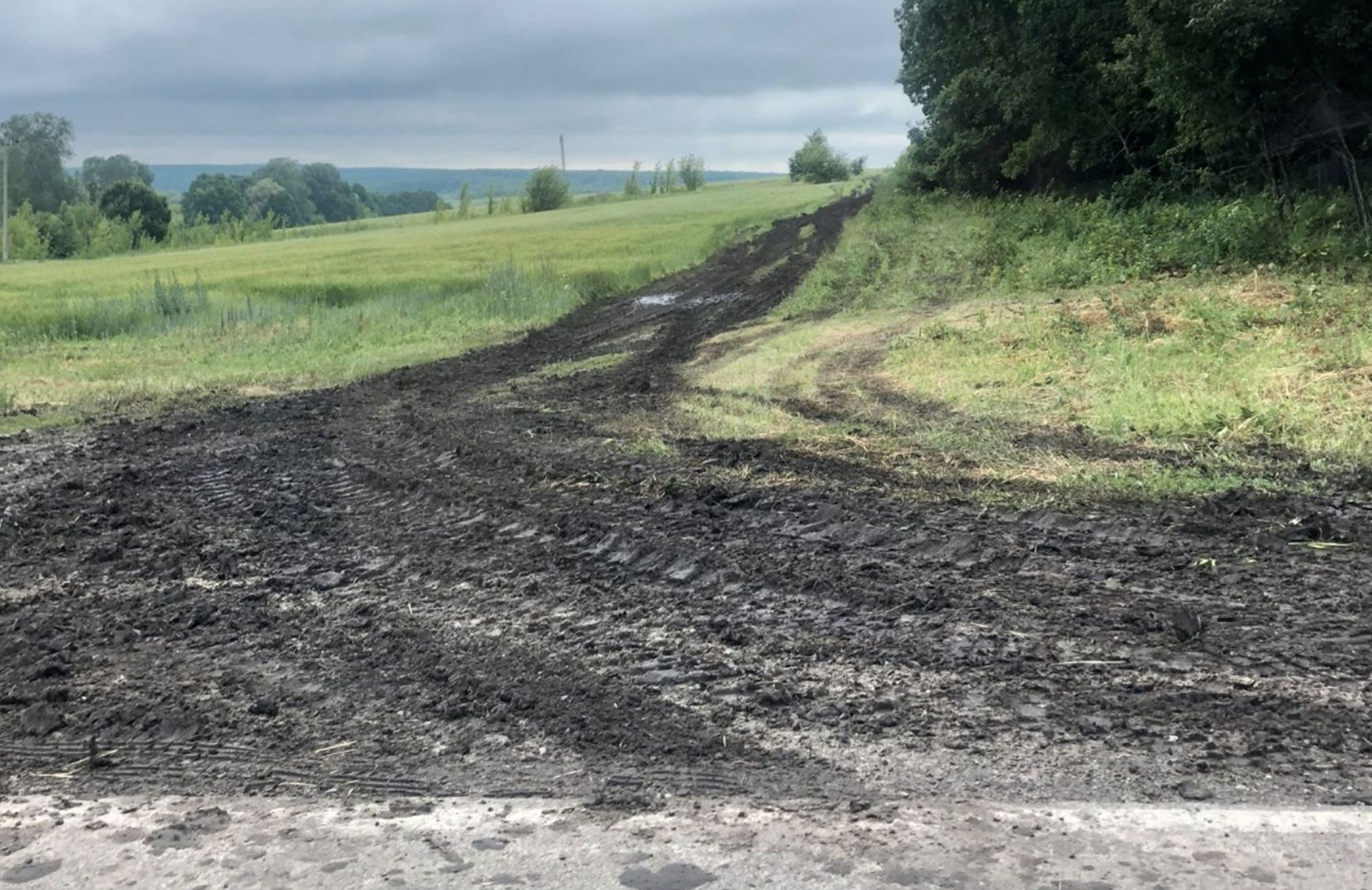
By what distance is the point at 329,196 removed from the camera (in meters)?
154

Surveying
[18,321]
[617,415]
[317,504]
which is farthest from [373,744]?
[18,321]

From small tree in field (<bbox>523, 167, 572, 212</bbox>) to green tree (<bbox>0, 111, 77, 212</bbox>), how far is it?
2047 inches

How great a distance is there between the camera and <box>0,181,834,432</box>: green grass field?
13852 millimetres

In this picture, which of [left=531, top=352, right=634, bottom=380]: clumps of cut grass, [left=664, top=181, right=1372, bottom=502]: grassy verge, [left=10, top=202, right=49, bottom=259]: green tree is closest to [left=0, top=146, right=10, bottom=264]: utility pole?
[left=10, top=202, right=49, bottom=259]: green tree

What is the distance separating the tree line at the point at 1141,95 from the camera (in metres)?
15.3

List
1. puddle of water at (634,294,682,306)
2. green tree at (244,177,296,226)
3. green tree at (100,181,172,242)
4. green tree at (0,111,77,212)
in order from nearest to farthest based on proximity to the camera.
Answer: puddle of water at (634,294,682,306), green tree at (100,181,172,242), green tree at (0,111,77,212), green tree at (244,177,296,226)

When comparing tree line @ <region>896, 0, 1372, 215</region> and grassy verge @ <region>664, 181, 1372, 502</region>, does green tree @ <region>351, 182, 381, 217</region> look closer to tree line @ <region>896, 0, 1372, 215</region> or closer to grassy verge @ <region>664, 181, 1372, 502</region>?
tree line @ <region>896, 0, 1372, 215</region>

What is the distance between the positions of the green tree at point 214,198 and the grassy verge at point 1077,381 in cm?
12286

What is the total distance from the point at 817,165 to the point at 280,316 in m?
82.0

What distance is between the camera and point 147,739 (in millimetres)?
3795

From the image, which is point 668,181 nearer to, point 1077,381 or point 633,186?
point 633,186

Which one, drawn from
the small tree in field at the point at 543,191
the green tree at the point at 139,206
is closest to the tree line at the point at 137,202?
the green tree at the point at 139,206

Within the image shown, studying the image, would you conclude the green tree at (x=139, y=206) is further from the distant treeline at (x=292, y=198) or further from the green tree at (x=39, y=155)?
the green tree at (x=39, y=155)

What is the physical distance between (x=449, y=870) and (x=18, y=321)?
73.3ft
